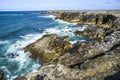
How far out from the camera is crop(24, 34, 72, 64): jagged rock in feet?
90.0

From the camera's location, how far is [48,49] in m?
29.6

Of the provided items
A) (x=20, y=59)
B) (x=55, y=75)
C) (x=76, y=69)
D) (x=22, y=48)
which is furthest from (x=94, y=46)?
(x=22, y=48)

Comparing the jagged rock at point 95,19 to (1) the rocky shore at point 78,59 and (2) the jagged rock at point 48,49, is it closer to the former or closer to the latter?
(1) the rocky shore at point 78,59

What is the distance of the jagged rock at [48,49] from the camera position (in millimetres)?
27433

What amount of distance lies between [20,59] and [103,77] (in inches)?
673

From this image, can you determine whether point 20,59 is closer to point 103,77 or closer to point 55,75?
point 55,75

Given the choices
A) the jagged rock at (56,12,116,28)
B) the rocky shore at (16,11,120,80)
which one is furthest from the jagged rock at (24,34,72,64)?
the jagged rock at (56,12,116,28)

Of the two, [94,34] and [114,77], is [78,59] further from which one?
[94,34]

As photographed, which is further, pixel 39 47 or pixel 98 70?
pixel 39 47

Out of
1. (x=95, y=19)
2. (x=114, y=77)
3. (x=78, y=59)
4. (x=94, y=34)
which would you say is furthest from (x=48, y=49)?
(x=95, y=19)

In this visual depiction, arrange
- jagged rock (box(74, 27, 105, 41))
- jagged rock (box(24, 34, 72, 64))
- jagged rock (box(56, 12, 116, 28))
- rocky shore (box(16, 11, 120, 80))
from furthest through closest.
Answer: jagged rock (box(56, 12, 116, 28))
jagged rock (box(74, 27, 105, 41))
jagged rock (box(24, 34, 72, 64))
rocky shore (box(16, 11, 120, 80))

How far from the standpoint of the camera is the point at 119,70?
1527cm

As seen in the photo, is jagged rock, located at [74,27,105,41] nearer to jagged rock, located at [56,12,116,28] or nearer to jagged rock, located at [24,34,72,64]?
jagged rock, located at [24,34,72,64]

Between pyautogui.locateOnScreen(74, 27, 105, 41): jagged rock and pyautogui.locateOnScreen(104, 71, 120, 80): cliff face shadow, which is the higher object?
pyautogui.locateOnScreen(104, 71, 120, 80): cliff face shadow
